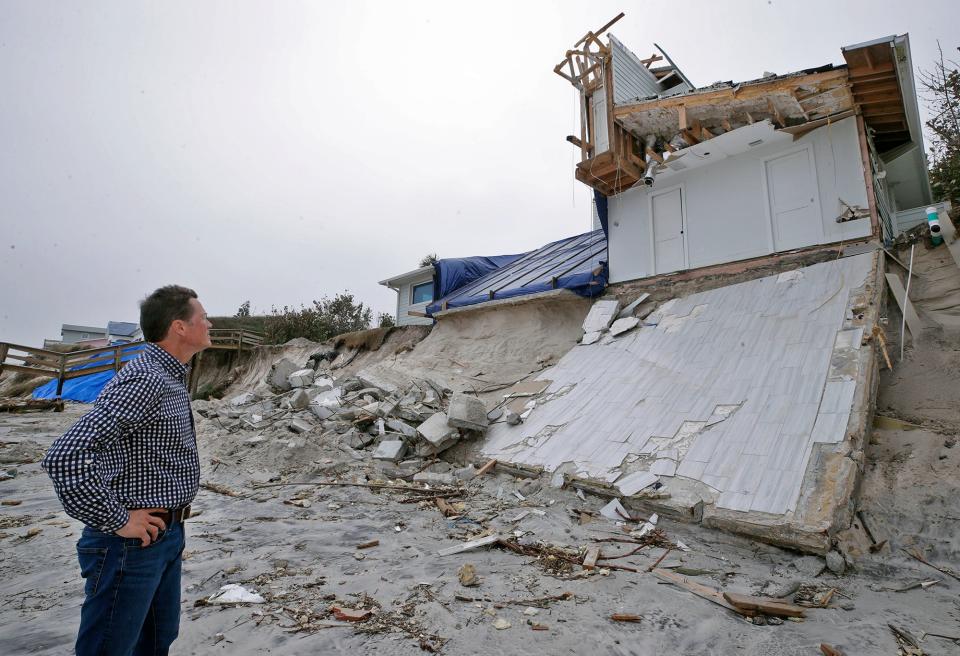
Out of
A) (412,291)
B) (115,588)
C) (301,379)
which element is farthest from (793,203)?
(412,291)

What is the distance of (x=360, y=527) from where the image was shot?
5.02m

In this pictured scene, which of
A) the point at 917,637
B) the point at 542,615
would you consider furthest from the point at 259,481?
the point at 917,637

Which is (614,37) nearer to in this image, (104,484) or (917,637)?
(917,637)

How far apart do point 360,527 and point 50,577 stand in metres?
2.45

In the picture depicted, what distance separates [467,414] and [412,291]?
549 inches

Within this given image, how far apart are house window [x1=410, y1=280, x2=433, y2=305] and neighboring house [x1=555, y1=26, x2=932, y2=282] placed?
1010 cm

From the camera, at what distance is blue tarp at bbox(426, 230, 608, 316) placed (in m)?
11.6

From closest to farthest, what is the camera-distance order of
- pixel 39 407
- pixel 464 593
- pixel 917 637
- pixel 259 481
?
pixel 917 637
pixel 464 593
pixel 259 481
pixel 39 407

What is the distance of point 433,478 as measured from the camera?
7.00 metres

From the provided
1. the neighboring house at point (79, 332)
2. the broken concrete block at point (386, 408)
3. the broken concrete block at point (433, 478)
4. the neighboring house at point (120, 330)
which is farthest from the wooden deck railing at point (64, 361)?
the neighboring house at point (79, 332)

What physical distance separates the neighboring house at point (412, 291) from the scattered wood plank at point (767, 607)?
1719cm

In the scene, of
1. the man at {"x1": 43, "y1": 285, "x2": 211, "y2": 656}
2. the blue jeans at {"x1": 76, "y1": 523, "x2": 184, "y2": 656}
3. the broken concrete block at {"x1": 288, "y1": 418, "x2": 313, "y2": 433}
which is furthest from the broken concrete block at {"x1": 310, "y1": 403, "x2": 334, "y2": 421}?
the blue jeans at {"x1": 76, "y1": 523, "x2": 184, "y2": 656}

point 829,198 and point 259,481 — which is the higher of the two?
point 829,198

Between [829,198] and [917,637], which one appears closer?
[917,637]
